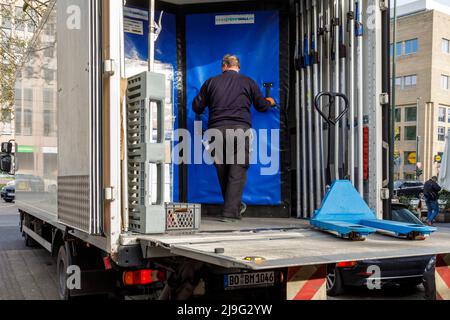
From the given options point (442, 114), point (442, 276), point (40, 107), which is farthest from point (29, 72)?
point (442, 114)

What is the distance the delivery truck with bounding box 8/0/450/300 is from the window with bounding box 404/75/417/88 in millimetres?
45577

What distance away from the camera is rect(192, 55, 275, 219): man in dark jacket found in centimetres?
536

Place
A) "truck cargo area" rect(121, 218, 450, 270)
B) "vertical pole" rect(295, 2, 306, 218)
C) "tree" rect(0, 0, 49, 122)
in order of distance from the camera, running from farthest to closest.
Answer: "tree" rect(0, 0, 49, 122), "vertical pole" rect(295, 2, 306, 218), "truck cargo area" rect(121, 218, 450, 270)

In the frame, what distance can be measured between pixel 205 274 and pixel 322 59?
117 inches

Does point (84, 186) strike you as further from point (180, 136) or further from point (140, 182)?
point (180, 136)

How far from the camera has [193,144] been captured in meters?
6.50

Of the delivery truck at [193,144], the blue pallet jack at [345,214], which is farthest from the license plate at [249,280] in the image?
the blue pallet jack at [345,214]

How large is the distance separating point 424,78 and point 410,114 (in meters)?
3.70

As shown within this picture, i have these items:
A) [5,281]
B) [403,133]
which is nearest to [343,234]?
→ [5,281]

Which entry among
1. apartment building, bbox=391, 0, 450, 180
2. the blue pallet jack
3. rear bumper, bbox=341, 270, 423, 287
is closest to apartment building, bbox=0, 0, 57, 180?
the blue pallet jack

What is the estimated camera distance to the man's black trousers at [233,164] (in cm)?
531

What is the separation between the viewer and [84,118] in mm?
4078

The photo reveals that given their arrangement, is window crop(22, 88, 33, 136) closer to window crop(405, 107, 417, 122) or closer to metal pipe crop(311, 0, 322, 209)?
metal pipe crop(311, 0, 322, 209)

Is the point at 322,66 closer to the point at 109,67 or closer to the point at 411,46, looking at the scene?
the point at 109,67
